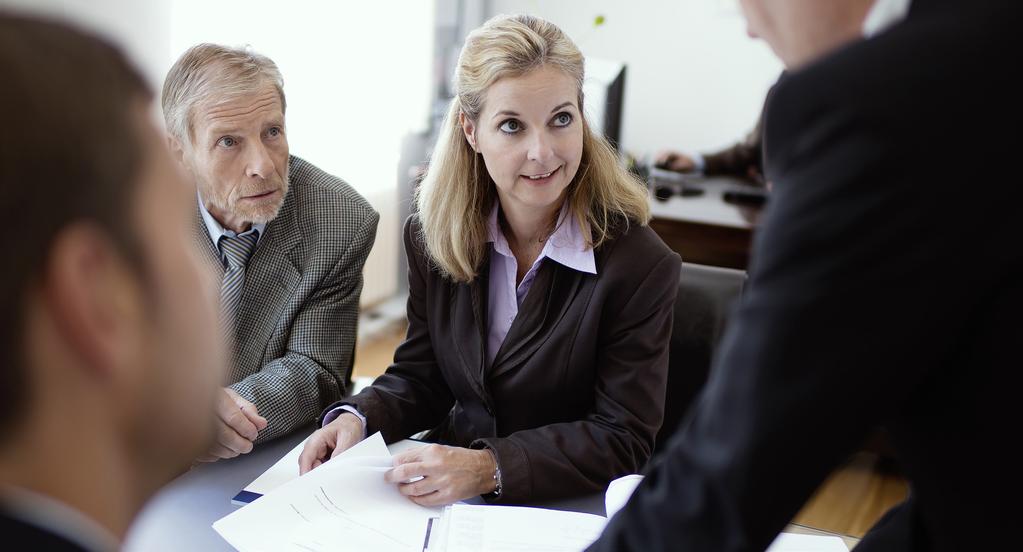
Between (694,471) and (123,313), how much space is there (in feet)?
1.35

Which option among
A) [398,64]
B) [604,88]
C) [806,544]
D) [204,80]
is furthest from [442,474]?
[398,64]

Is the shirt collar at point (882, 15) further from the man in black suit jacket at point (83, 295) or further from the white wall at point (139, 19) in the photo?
the white wall at point (139, 19)

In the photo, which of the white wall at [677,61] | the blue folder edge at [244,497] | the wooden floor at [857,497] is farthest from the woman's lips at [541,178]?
the white wall at [677,61]

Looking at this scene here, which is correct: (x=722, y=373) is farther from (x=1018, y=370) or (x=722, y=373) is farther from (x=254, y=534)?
(x=254, y=534)

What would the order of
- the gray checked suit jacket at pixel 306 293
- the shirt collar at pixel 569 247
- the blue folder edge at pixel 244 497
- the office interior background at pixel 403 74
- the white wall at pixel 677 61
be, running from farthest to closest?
the white wall at pixel 677 61, the office interior background at pixel 403 74, the gray checked suit jacket at pixel 306 293, the shirt collar at pixel 569 247, the blue folder edge at pixel 244 497

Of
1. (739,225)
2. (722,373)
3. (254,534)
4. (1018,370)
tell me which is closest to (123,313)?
(722,373)

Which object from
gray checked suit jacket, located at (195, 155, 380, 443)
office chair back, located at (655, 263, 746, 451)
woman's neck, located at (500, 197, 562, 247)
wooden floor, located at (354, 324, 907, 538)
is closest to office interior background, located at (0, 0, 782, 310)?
gray checked suit jacket, located at (195, 155, 380, 443)

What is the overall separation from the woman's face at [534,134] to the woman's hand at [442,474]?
21.6 inches

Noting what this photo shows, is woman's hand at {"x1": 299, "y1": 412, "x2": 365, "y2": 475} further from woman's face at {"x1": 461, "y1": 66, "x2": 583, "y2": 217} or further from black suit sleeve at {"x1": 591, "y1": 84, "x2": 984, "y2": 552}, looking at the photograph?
black suit sleeve at {"x1": 591, "y1": 84, "x2": 984, "y2": 552}

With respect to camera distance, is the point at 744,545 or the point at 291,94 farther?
the point at 291,94

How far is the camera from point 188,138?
70.1 inches

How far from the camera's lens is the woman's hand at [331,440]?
1328 mm

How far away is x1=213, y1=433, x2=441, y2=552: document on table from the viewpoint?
41.8 inches

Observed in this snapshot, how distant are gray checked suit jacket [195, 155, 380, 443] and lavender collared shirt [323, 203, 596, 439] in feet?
0.92
